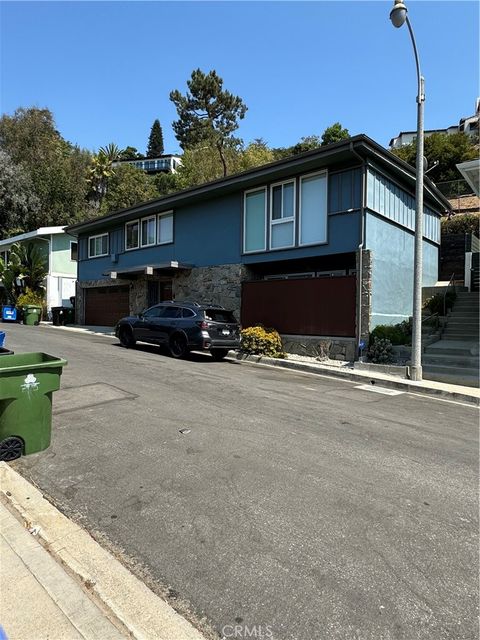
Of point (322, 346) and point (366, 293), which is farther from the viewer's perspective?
point (322, 346)

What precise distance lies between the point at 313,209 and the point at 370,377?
20.3 ft

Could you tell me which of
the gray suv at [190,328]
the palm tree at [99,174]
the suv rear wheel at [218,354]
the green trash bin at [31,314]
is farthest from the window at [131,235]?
the palm tree at [99,174]

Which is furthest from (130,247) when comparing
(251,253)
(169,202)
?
(251,253)

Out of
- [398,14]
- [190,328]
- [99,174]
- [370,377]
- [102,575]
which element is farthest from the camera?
[99,174]

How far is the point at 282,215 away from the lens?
15320 mm

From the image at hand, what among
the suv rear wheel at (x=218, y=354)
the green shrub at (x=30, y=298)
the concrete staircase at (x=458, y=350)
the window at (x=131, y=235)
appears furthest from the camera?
the green shrub at (x=30, y=298)

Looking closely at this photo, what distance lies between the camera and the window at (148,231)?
2092cm

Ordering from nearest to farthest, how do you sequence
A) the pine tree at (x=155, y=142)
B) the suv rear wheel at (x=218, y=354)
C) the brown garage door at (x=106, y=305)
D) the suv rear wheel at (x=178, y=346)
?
1. the suv rear wheel at (x=178, y=346)
2. the suv rear wheel at (x=218, y=354)
3. the brown garage door at (x=106, y=305)
4. the pine tree at (x=155, y=142)

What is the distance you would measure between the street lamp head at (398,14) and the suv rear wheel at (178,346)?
929 cm

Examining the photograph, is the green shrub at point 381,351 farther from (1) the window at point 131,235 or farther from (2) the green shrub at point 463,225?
(2) the green shrub at point 463,225

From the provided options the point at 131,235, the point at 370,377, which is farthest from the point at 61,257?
the point at 370,377

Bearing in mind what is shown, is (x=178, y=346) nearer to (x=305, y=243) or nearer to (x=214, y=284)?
(x=214, y=284)

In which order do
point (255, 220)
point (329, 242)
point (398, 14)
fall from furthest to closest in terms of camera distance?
1. point (255, 220)
2. point (329, 242)
3. point (398, 14)

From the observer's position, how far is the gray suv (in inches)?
494
